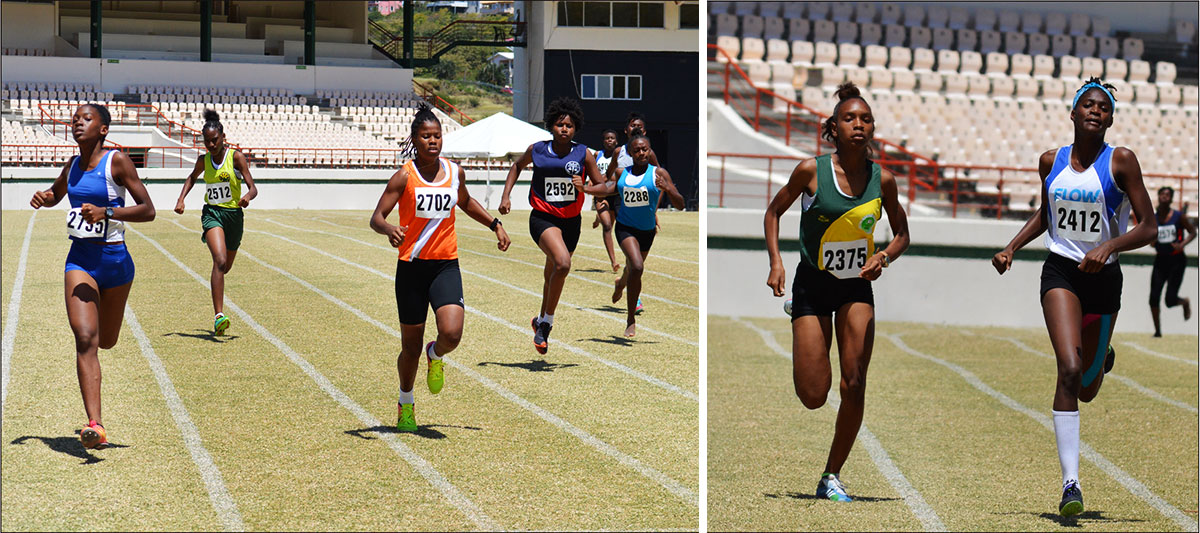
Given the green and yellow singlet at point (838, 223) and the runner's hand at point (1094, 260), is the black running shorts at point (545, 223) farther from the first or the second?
the runner's hand at point (1094, 260)

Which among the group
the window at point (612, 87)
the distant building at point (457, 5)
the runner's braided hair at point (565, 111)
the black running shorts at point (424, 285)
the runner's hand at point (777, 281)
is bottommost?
the black running shorts at point (424, 285)

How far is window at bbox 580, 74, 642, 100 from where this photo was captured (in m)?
38.2

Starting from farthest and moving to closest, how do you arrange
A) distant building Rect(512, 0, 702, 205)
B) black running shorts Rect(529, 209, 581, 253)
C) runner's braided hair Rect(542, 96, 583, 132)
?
distant building Rect(512, 0, 702, 205)
black running shorts Rect(529, 209, 581, 253)
runner's braided hair Rect(542, 96, 583, 132)

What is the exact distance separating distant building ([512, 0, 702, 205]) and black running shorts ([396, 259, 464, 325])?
30.2m

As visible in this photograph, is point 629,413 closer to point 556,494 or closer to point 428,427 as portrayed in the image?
point 428,427

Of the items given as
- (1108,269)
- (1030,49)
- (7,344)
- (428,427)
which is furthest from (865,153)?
(1030,49)

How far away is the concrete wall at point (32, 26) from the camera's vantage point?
45.4 m

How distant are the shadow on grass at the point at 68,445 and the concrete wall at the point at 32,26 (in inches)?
1714

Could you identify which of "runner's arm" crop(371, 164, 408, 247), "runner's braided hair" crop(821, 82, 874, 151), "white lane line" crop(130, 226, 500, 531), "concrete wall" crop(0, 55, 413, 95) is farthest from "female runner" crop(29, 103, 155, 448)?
"concrete wall" crop(0, 55, 413, 95)

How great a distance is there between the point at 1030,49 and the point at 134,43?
31363 millimetres

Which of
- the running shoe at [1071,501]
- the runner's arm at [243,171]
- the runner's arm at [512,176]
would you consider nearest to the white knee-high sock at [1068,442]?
the running shoe at [1071,501]

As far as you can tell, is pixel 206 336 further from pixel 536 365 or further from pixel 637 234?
pixel 637 234

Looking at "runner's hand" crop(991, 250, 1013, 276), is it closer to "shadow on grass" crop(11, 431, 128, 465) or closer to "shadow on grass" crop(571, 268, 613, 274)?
"shadow on grass" crop(11, 431, 128, 465)

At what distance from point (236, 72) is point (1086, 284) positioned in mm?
44144
